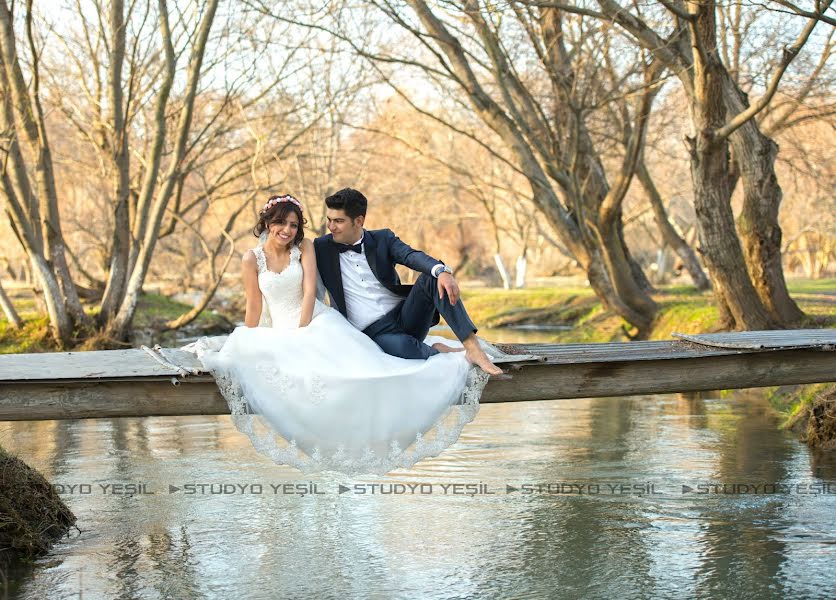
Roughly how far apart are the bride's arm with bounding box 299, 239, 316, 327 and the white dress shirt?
28cm

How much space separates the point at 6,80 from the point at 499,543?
11.1m

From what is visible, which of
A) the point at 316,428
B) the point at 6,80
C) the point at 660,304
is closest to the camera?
the point at 316,428

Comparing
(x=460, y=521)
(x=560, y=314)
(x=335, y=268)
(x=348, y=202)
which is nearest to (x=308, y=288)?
(x=335, y=268)

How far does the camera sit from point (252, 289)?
6.70 m

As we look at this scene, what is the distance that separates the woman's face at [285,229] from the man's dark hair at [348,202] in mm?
255

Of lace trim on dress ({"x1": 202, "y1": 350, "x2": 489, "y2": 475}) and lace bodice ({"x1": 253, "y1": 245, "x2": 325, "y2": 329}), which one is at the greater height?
lace bodice ({"x1": 253, "y1": 245, "x2": 325, "y2": 329})

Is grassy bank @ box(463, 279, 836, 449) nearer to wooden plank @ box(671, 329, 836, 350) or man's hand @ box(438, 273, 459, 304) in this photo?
wooden plank @ box(671, 329, 836, 350)

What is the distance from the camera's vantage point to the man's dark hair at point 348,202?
645cm

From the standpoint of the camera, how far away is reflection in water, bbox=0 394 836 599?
6195 mm

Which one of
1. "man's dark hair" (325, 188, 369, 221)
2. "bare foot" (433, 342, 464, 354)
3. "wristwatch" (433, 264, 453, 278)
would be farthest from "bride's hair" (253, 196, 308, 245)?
"bare foot" (433, 342, 464, 354)

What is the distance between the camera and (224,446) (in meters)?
Answer: 10.3

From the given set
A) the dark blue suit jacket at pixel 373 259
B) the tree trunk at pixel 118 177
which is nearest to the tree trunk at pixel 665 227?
the tree trunk at pixel 118 177

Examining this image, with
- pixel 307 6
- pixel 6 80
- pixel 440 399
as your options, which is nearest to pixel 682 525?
pixel 440 399

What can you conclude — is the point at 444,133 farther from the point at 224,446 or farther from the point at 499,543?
the point at 499,543
